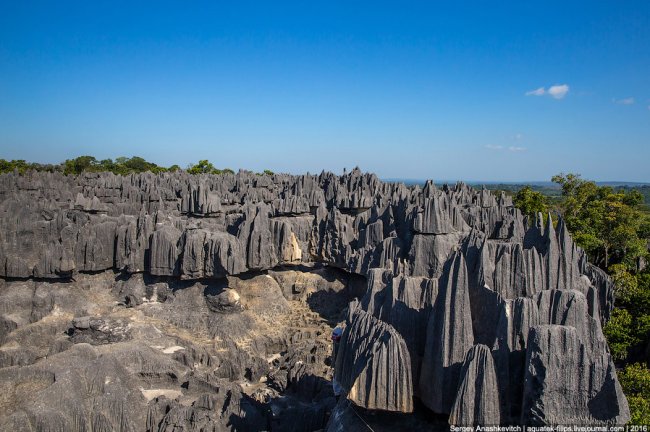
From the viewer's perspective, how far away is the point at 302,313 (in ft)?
98.7

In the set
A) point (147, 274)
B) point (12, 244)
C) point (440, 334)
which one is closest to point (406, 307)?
point (440, 334)

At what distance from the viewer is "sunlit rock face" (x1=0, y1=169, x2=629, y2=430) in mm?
9758

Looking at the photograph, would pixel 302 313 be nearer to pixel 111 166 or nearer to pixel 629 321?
pixel 629 321

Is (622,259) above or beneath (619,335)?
above

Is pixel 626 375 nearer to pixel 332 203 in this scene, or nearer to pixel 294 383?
pixel 294 383

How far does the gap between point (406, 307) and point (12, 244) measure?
26182 millimetres

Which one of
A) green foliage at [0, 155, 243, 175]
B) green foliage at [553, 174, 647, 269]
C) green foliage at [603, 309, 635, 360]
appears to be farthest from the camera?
green foliage at [0, 155, 243, 175]

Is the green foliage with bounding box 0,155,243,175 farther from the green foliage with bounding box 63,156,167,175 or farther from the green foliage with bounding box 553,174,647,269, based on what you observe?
the green foliage with bounding box 553,174,647,269

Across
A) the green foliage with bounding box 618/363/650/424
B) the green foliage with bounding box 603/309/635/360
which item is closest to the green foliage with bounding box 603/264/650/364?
the green foliage with bounding box 603/309/635/360

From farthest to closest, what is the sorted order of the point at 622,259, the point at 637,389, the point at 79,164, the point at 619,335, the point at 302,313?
the point at 79,164
the point at 622,259
the point at 302,313
the point at 619,335
the point at 637,389

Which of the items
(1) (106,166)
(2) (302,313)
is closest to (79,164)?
Result: (1) (106,166)

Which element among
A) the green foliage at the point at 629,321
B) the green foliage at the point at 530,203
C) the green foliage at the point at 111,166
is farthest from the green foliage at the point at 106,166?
the green foliage at the point at 629,321

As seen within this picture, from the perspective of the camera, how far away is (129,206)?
131 ft

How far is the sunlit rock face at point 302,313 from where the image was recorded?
9.76 metres
